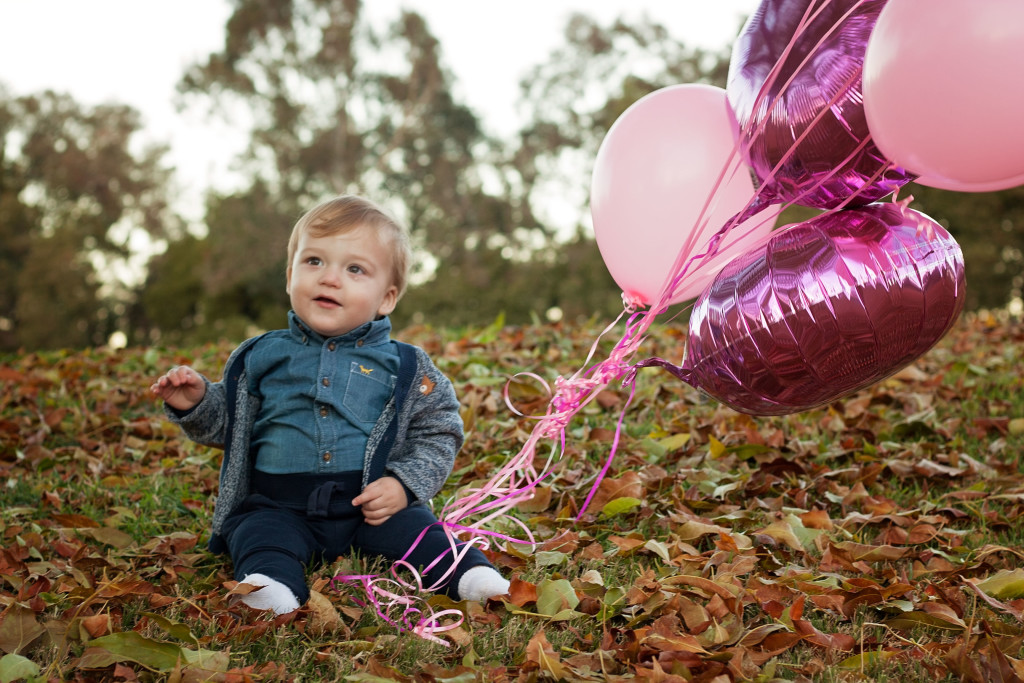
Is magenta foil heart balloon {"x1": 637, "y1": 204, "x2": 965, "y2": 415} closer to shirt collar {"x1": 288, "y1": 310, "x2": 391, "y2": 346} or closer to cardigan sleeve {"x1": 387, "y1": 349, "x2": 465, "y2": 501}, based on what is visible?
cardigan sleeve {"x1": 387, "y1": 349, "x2": 465, "y2": 501}

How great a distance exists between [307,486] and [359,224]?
0.67 meters

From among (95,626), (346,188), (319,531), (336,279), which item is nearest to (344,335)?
(336,279)

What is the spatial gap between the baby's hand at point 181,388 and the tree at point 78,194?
19.7 metres

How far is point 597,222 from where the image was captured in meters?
2.09

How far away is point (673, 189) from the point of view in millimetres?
1959

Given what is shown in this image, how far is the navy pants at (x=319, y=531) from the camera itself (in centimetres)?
206

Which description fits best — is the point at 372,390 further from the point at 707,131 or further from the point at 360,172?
the point at 360,172

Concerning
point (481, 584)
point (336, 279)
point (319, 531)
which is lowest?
point (481, 584)

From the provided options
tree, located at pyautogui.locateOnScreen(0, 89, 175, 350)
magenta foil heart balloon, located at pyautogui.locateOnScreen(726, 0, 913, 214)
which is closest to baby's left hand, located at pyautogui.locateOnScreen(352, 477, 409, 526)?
magenta foil heart balloon, located at pyautogui.locateOnScreen(726, 0, 913, 214)

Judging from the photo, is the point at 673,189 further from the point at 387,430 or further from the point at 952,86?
the point at 387,430

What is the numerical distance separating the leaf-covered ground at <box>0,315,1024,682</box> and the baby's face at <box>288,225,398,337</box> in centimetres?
61

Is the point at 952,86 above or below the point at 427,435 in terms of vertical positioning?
above

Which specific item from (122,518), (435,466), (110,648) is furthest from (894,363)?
(122,518)

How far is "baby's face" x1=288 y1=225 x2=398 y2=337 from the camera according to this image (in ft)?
7.49
